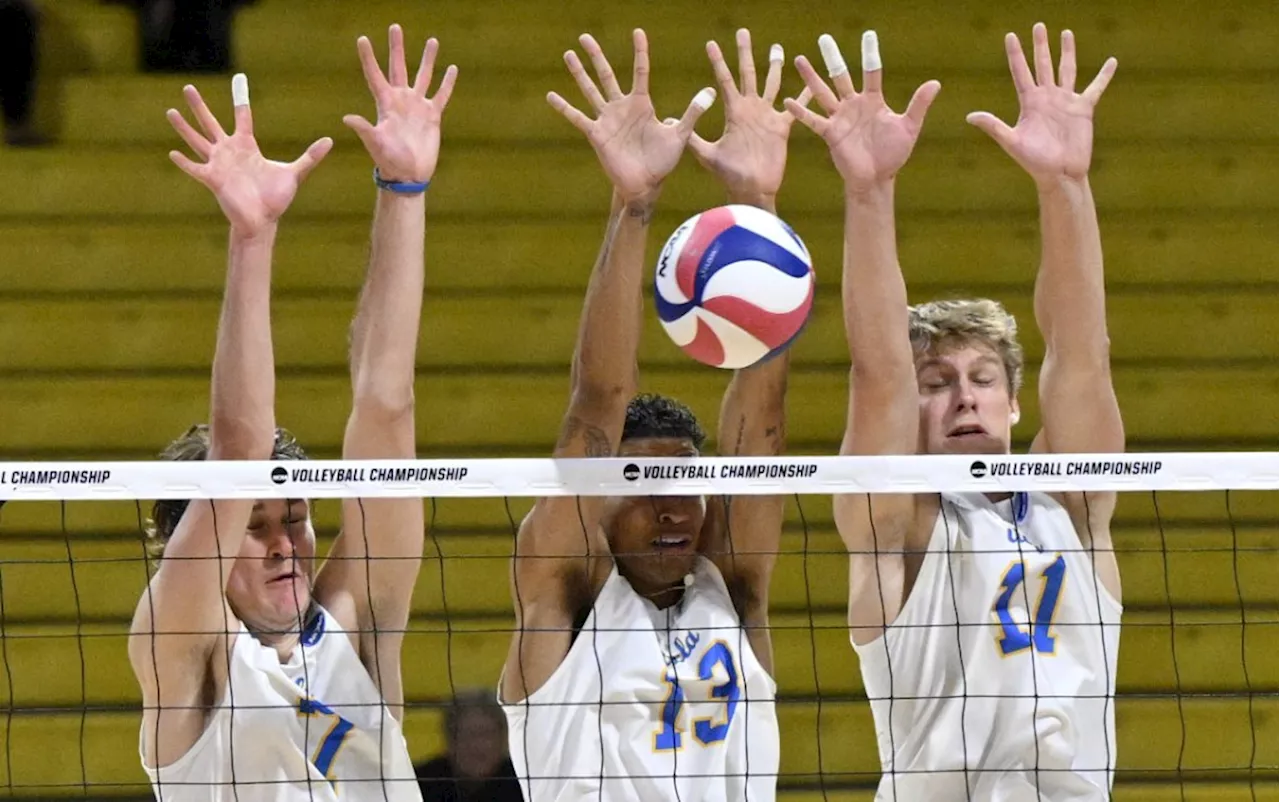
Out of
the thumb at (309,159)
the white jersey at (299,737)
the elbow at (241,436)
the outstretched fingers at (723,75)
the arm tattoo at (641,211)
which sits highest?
the outstretched fingers at (723,75)

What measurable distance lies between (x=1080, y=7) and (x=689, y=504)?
16.0 ft

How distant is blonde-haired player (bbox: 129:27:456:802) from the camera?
13.4ft

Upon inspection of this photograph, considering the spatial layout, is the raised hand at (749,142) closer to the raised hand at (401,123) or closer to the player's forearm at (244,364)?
the raised hand at (401,123)

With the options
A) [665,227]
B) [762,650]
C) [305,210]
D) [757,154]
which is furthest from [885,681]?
[305,210]

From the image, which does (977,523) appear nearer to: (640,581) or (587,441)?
(640,581)

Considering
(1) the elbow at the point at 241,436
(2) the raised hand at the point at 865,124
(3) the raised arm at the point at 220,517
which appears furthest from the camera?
(2) the raised hand at the point at 865,124

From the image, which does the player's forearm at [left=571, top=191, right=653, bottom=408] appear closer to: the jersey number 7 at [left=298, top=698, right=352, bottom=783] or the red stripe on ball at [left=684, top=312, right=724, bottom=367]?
the red stripe on ball at [left=684, top=312, right=724, bottom=367]

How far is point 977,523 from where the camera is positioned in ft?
14.6

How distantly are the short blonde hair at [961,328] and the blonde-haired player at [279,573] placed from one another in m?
1.30

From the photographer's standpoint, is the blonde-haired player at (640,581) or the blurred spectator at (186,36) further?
the blurred spectator at (186,36)

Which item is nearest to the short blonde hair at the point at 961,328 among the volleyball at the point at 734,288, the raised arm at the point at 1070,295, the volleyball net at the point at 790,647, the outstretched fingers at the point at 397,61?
the raised arm at the point at 1070,295

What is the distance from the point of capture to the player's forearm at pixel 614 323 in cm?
432

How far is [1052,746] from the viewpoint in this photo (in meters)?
4.23

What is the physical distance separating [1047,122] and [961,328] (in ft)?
1.88
